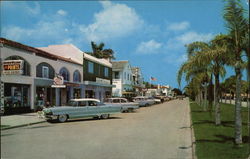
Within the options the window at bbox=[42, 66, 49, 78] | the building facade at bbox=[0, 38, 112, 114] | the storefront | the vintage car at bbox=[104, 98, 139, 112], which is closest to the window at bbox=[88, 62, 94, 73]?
the building facade at bbox=[0, 38, 112, 114]

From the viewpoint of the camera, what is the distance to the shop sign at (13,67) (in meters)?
16.3

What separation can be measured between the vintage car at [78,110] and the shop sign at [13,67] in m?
3.27

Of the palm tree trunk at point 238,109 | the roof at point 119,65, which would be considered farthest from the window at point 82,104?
the roof at point 119,65

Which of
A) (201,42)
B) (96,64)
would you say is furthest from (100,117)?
(96,64)

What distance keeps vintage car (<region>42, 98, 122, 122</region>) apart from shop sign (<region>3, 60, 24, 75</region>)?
3.27 m

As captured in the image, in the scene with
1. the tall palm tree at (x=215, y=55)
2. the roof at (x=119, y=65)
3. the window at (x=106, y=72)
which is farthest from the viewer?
the roof at (x=119, y=65)

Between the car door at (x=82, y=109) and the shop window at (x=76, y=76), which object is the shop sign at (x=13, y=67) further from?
the shop window at (x=76, y=76)

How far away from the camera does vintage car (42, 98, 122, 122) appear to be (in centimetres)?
1532

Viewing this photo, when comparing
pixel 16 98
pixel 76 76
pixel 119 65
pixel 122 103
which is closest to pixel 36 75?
pixel 16 98

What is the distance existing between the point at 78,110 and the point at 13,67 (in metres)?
5.42

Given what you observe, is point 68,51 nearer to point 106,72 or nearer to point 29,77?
point 106,72

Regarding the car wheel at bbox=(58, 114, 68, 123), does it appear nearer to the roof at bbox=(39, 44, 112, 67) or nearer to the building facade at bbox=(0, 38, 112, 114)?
the building facade at bbox=(0, 38, 112, 114)

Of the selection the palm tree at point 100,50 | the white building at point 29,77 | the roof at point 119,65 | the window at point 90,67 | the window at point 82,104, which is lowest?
the window at point 82,104

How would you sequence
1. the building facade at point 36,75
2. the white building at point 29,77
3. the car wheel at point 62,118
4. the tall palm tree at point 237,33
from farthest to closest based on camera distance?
the building facade at point 36,75 → the white building at point 29,77 → the car wheel at point 62,118 → the tall palm tree at point 237,33
